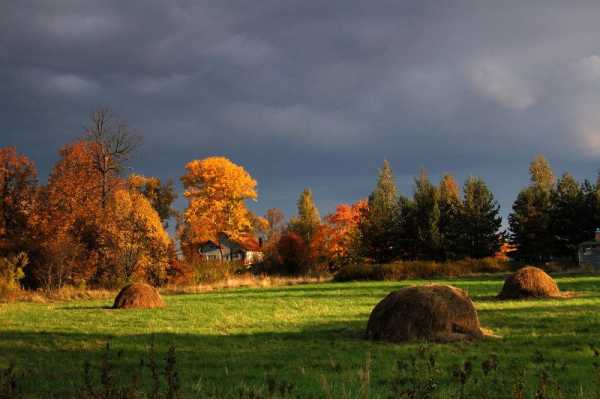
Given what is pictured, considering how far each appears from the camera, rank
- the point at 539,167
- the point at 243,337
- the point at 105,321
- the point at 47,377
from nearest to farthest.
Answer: the point at 47,377, the point at 243,337, the point at 105,321, the point at 539,167

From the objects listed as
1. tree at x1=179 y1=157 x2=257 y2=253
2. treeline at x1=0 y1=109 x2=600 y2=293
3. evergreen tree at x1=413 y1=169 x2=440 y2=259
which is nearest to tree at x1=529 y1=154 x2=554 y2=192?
treeline at x1=0 y1=109 x2=600 y2=293

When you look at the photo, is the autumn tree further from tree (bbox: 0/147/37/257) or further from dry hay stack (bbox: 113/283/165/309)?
dry hay stack (bbox: 113/283/165/309)

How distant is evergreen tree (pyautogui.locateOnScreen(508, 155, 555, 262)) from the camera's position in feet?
204

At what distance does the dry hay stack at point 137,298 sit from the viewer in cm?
2541

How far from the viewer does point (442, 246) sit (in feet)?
208

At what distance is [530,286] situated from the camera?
23844 millimetres

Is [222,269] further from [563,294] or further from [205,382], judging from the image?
[205,382]

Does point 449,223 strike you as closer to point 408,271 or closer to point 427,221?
point 427,221

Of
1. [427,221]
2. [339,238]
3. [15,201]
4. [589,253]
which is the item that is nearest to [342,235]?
[339,238]

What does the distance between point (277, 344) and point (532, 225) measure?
55898 millimetres

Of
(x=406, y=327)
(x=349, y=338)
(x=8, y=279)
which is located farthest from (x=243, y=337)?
(x=8, y=279)

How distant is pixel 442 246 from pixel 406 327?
169 feet

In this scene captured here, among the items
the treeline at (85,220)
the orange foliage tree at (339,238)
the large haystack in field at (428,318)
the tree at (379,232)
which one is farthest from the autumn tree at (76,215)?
the large haystack in field at (428,318)

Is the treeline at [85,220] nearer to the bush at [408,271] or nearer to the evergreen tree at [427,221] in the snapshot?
the bush at [408,271]
